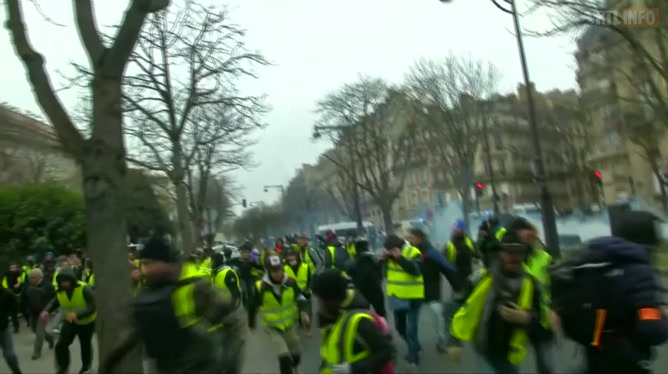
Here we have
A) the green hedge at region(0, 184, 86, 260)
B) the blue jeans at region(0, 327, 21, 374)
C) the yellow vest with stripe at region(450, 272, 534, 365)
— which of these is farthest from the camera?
the green hedge at region(0, 184, 86, 260)

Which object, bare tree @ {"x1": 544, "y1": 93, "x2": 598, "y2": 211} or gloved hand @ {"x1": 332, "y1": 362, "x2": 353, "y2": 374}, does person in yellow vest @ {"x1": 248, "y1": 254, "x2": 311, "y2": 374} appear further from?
bare tree @ {"x1": 544, "y1": 93, "x2": 598, "y2": 211}

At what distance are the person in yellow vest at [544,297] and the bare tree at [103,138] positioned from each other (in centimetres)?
336

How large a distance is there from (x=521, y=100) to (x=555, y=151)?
459cm

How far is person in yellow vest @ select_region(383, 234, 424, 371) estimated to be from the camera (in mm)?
9977

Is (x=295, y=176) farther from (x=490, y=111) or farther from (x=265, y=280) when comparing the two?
(x=265, y=280)

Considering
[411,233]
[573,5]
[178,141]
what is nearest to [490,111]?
[178,141]

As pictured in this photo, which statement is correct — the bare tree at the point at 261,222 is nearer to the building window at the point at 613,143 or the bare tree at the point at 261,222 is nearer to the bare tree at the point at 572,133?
the building window at the point at 613,143

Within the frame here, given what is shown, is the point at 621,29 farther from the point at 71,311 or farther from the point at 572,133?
the point at 572,133

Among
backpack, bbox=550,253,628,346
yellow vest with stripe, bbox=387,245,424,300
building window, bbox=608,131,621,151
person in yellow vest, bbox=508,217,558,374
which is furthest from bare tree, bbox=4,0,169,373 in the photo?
building window, bbox=608,131,621,151

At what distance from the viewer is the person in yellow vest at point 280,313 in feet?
28.8

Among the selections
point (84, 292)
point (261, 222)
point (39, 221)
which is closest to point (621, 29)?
point (84, 292)

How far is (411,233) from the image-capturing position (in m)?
10.2

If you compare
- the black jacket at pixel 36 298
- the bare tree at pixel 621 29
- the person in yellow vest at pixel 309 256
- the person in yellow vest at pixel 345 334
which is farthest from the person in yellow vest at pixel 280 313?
the bare tree at pixel 621 29

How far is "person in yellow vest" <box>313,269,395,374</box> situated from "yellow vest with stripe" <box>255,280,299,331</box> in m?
4.00
